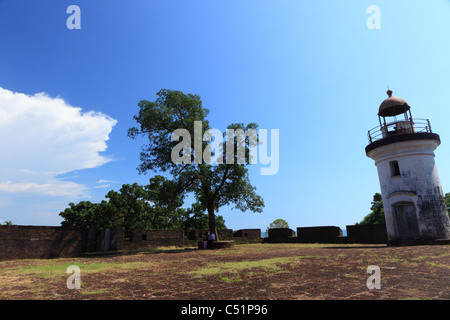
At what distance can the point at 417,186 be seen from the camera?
13617 mm

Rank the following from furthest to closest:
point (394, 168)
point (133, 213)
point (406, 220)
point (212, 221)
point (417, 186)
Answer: point (133, 213) < point (212, 221) < point (394, 168) < point (406, 220) < point (417, 186)

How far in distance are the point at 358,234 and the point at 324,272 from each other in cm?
1583

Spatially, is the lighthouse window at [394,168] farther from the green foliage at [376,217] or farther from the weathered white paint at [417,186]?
the green foliage at [376,217]

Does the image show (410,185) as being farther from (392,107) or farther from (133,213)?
(133,213)

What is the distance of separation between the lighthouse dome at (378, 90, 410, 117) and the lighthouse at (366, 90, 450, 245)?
0.78 m

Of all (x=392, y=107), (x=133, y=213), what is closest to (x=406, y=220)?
(x=392, y=107)

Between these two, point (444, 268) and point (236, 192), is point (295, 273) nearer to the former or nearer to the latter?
point (444, 268)

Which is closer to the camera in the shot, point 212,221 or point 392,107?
point 392,107

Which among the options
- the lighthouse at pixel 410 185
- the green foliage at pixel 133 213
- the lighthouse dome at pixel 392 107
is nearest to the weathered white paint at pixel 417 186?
the lighthouse at pixel 410 185

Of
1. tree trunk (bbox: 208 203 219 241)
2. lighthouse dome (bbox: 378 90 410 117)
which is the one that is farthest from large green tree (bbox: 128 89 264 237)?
lighthouse dome (bbox: 378 90 410 117)

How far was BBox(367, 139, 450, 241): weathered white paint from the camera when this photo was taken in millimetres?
13219

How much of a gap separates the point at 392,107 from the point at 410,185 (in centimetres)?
527

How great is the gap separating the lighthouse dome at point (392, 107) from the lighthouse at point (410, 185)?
0.78m
